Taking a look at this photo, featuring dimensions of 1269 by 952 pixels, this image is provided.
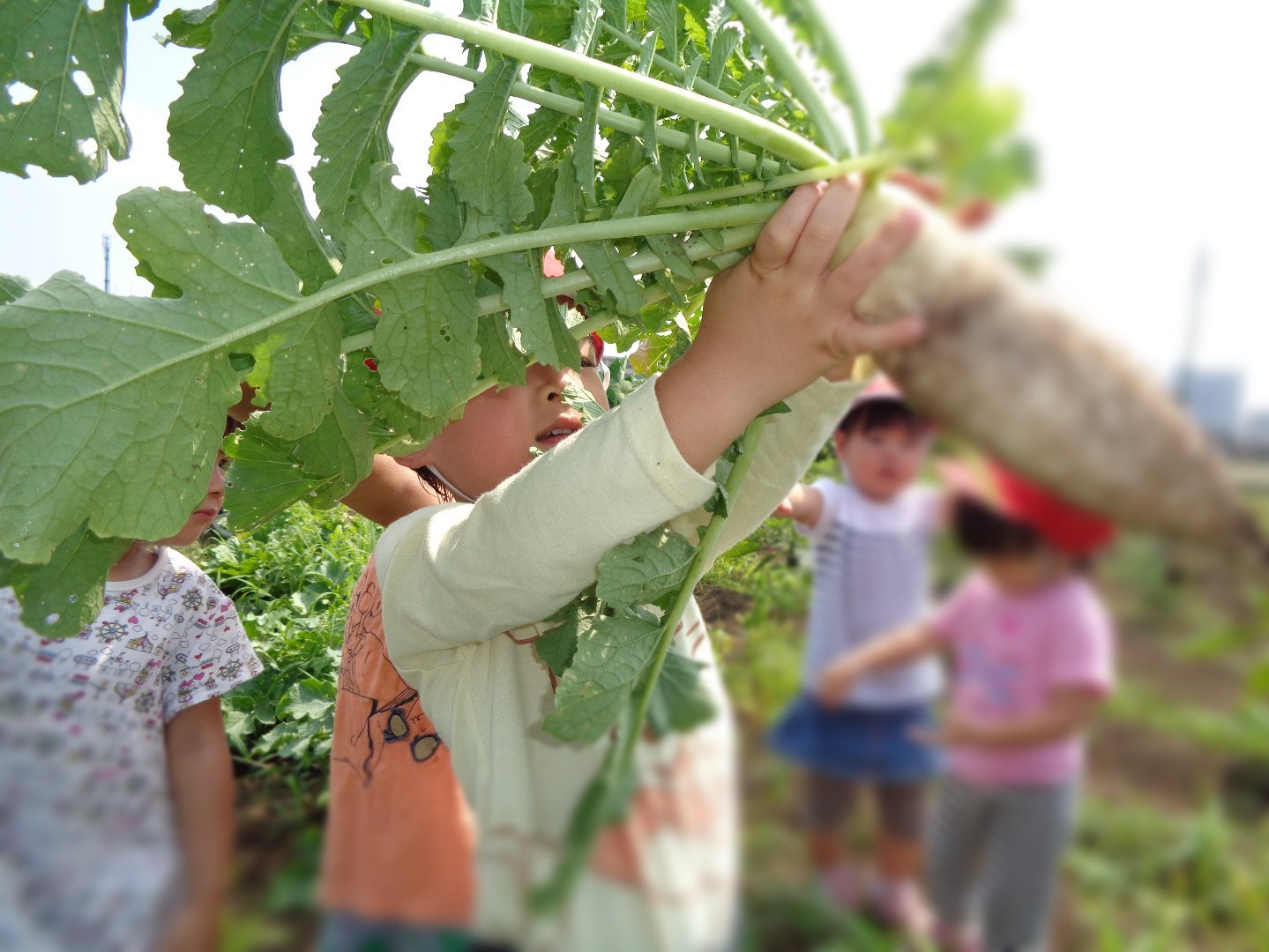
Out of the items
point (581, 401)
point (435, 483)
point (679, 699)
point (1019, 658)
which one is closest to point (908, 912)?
point (1019, 658)

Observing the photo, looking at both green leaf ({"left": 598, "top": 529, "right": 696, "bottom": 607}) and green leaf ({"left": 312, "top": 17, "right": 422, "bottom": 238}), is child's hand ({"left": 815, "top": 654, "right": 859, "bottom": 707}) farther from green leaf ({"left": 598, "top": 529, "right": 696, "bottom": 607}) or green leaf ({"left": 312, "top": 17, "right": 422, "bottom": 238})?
green leaf ({"left": 312, "top": 17, "right": 422, "bottom": 238})

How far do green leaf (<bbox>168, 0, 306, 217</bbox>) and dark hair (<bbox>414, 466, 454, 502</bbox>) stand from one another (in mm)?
992

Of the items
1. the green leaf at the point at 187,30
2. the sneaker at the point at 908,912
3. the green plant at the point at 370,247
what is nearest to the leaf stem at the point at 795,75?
the green plant at the point at 370,247

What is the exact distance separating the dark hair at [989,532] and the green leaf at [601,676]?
66 cm

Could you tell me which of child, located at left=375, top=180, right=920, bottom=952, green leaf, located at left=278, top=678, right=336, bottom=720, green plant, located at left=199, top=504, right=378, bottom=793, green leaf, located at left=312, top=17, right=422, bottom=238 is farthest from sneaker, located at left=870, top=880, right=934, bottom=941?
green leaf, located at left=278, top=678, right=336, bottom=720

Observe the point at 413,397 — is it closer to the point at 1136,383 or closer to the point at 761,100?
the point at 761,100

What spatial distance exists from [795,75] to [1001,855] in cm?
98

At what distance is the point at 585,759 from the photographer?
3.36ft

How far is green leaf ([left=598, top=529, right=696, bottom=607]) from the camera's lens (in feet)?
4.35

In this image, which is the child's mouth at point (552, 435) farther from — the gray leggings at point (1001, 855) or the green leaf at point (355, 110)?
the gray leggings at point (1001, 855)

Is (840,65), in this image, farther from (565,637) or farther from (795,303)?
(565,637)

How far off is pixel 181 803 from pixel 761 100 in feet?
4.98

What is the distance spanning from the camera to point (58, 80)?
1289 millimetres

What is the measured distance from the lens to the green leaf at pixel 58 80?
1.26 meters
